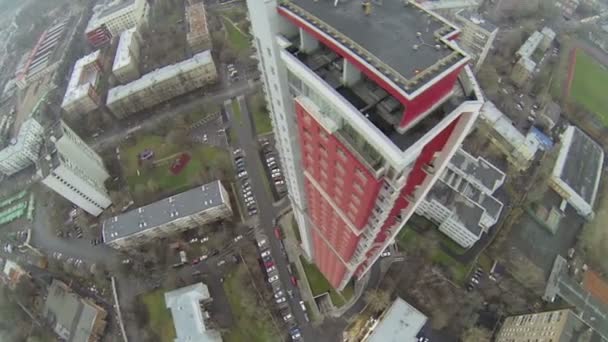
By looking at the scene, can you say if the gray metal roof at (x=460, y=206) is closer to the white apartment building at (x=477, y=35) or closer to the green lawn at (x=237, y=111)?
the white apartment building at (x=477, y=35)

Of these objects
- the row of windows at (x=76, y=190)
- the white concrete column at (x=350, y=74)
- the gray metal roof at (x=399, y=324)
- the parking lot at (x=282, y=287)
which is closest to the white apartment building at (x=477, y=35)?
the gray metal roof at (x=399, y=324)

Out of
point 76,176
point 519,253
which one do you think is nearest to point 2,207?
point 76,176

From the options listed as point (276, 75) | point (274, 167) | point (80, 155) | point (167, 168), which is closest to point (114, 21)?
point (80, 155)

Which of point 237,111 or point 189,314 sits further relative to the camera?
point 237,111

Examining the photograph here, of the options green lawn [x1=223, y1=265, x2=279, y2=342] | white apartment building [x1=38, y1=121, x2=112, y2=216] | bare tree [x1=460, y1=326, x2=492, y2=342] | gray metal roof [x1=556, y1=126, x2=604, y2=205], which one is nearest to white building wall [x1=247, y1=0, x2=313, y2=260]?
green lawn [x1=223, y1=265, x2=279, y2=342]

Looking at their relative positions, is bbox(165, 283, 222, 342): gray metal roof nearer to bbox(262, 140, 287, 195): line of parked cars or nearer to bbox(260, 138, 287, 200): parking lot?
bbox(260, 138, 287, 200): parking lot

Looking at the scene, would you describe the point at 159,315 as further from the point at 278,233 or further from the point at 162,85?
the point at 162,85

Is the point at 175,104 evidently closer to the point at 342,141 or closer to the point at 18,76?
the point at 18,76
